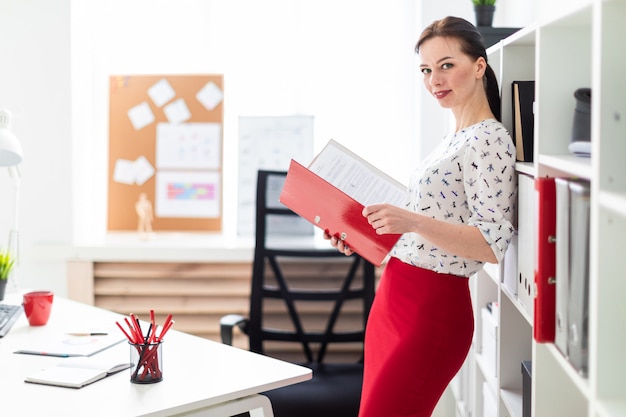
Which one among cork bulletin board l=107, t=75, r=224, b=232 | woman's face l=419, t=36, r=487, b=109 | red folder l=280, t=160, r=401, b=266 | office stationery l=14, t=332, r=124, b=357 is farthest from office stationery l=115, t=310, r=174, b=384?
cork bulletin board l=107, t=75, r=224, b=232

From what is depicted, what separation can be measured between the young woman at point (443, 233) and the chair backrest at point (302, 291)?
2.13 feet

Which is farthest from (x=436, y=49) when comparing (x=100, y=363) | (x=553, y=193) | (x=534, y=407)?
(x=100, y=363)

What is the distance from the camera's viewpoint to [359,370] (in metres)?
2.70

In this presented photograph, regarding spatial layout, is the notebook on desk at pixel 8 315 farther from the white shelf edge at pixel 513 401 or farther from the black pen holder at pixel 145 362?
the white shelf edge at pixel 513 401

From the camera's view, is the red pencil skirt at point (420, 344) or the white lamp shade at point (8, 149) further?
the white lamp shade at point (8, 149)

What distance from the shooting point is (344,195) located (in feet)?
6.67

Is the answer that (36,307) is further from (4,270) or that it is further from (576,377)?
(576,377)

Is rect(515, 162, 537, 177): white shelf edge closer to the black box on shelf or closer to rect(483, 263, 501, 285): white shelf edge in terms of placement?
rect(483, 263, 501, 285): white shelf edge

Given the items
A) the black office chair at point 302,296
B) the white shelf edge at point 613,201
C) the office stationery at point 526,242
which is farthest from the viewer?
the black office chair at point 302,296

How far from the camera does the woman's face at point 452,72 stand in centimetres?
204

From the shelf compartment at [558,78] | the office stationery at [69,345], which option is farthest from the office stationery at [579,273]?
the office stationery at [69,345]

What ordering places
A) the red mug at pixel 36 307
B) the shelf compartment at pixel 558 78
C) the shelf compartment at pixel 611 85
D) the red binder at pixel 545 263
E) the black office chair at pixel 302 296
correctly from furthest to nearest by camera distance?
the black office chair at pixel 302 296, the red mug at pixel 36 307, the shelf compartment at pixel 558 78, the red binder at pixel 545 263, the shelf compartment at pixel 611 85

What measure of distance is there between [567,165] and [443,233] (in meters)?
0.47

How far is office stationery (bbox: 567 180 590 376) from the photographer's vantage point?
134cm
